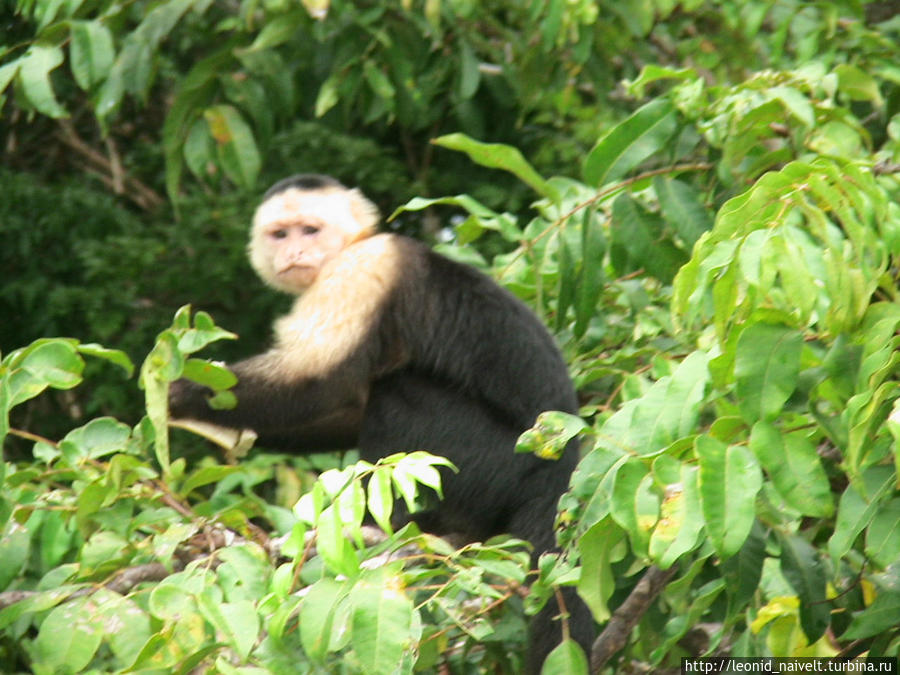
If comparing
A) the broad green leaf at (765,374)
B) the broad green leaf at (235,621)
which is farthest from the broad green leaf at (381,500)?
the broad green leaf at (765,374)

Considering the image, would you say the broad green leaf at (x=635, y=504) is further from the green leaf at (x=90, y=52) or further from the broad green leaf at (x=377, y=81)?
the broad green leaf at (x=377, y=81)

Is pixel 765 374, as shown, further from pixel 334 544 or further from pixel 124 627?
pixel 124 627

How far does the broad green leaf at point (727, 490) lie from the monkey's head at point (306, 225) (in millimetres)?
2043

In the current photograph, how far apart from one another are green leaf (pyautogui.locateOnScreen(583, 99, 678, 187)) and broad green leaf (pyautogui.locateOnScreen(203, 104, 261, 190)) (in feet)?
5.08

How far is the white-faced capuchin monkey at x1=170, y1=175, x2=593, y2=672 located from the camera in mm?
3012

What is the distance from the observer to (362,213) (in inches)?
144

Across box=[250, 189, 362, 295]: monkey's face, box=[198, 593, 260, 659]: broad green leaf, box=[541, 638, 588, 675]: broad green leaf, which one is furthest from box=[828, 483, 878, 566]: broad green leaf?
box=[250, 189, 362, 295]: monkey's face

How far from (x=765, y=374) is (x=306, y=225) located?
2156 mm

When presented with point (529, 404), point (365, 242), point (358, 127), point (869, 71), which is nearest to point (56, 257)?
point (358, 127)

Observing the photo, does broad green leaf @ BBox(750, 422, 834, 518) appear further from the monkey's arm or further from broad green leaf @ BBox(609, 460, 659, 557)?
the monkey's arm

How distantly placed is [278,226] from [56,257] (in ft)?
6.15

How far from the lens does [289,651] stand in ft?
5.98

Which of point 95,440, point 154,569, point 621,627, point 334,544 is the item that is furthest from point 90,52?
point 334,544

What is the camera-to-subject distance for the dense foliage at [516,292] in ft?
5.38
